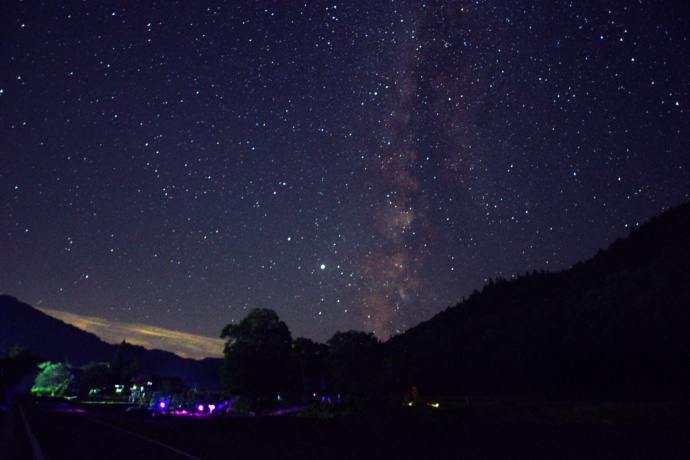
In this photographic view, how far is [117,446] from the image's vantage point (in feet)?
46.1

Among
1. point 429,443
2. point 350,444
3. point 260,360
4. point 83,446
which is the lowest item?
point 429,443

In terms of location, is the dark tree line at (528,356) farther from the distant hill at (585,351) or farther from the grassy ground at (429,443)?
the grassy ground at (429,443)

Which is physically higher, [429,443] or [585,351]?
[585,351]

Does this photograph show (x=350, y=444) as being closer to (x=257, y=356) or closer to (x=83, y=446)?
(x=83, y=446)

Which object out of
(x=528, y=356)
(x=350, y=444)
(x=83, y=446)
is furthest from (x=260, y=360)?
(x=528, y=356)

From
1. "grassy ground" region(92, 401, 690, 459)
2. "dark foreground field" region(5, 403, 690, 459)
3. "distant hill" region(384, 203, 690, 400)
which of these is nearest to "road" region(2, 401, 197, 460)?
"dark foreground field" region(5, 403, 690, 459)

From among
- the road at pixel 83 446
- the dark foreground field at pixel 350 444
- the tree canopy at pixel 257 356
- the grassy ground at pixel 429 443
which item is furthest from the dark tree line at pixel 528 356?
the road at pixel 83 446

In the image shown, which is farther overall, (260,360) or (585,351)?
(585,351)

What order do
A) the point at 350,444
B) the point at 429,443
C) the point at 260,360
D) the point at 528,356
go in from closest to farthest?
the point at 350,444, the point at 429,443, the point at 260,360, the point at 528,356

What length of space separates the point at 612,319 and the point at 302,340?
50.4m

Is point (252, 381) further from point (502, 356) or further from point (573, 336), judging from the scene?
point (502, 356)

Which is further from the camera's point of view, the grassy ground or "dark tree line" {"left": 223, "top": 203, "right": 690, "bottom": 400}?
"dark tree line" {"left": 223, "top": 203, "right": 690, "bottom": 400}

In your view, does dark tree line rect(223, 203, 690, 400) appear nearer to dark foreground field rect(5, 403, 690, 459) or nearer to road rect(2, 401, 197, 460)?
dark foreground field rect(5, 403, 690, 459)

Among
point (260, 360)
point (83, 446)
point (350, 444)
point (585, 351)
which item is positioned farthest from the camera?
point (585, 351)
